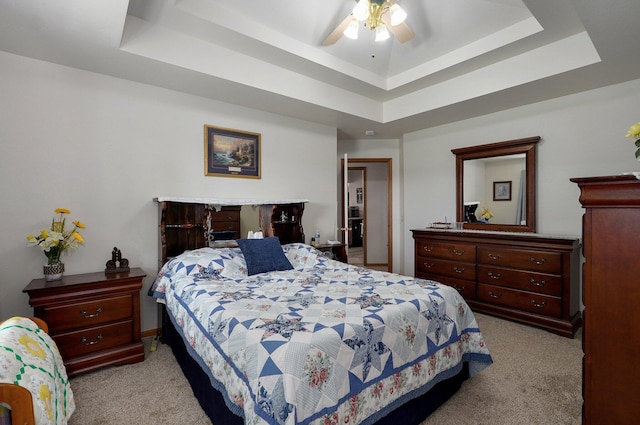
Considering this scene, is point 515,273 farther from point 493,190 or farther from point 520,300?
point 493,190

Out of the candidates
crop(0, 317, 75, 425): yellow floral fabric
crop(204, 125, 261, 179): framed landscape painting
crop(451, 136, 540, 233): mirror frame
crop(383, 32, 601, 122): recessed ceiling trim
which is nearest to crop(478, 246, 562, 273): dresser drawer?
crop(451, 136, 540, 233): mirror frame

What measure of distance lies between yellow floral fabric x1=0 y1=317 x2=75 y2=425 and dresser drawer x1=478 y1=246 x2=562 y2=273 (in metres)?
3.72

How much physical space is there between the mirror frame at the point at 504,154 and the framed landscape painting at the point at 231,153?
8.94 ft

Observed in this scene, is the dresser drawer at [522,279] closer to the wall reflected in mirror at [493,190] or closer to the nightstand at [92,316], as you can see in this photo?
the wall reflected in mirror at [493,190]

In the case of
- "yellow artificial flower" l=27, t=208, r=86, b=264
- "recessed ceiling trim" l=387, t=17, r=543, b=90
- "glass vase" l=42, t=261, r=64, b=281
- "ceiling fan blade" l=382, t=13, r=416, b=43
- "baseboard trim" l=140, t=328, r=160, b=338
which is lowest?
"baseboard trim" l=140, t=328, r=160, b=338

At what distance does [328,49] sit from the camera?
316 centimetres

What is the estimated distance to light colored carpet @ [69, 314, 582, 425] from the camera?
5.96 feet

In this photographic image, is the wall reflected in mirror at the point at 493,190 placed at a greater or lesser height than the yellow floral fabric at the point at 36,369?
greater

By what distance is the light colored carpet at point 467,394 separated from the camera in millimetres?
1817

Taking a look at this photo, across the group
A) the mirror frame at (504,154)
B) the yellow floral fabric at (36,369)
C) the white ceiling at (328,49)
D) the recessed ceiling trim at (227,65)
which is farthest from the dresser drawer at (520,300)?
the yellow floral fabric at (36,369)

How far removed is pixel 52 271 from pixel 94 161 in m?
0.98

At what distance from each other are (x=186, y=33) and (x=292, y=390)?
9.44 ft

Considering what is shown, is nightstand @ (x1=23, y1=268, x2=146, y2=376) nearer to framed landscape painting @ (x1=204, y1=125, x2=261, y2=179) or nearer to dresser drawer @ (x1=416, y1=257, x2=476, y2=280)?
framed landscape painting @ (x1=204, y1=125, x2=261, y2=179)

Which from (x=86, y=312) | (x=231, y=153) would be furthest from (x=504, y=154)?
(x=86, y=312)
